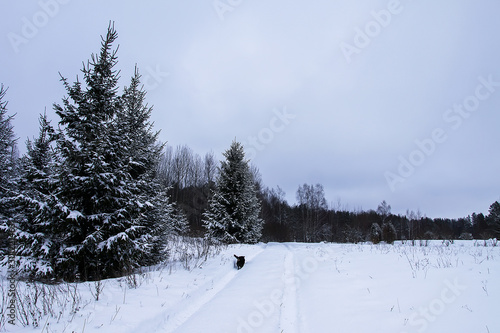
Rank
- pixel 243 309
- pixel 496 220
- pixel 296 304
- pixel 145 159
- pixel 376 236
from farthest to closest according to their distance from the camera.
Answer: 1. pixel 376 236
2. pixel 496 220
3. pixel 145 159
4. pixel 296 304
5. pixel 243 309

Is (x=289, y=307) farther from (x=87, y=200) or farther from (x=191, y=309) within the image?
(x=87, y=200)

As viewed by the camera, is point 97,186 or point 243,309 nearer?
point 243,309

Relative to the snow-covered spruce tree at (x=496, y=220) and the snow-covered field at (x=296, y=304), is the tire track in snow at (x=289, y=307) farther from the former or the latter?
the snow-covered spruce tree at (x=496, y=220)

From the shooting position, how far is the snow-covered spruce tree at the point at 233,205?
1862 cm

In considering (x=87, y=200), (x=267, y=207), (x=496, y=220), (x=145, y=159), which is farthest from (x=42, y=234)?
(x=267, y=207)

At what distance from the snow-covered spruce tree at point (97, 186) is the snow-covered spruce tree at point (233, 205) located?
10433 mm

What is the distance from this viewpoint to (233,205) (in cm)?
1944

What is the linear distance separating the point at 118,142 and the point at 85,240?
313cm

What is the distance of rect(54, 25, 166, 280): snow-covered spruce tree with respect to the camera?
23.6ft

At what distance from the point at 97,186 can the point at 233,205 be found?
500 inches

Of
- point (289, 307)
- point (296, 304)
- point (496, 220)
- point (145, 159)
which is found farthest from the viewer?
point (496, 220)

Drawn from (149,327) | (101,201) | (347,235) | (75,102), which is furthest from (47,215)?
(347,235)

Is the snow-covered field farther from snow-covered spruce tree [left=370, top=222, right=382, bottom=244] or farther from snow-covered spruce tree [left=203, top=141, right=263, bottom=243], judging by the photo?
snow-covered spruce tree [left=370, top=222, right=382, bottom=244]

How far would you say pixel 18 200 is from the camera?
6992mm
